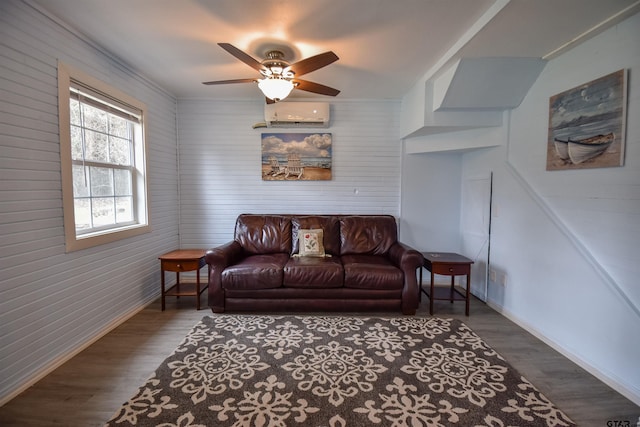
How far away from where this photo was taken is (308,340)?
2.49 metres

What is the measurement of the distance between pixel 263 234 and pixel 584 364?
329 centimetres

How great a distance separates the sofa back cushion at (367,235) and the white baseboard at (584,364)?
1.50 m

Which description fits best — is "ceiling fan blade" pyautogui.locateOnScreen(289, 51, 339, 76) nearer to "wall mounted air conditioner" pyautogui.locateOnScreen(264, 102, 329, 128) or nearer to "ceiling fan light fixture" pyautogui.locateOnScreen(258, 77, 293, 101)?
"ceiling fan light fixture" pyautogui.locateOnScreen(258, 77, 293, 101)

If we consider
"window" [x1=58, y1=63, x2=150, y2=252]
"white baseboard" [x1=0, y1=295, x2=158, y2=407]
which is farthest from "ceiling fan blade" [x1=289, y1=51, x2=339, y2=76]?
"white baseboard" [x1=0, y1=295, x2=158, y2=407]

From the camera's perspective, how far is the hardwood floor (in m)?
1.68

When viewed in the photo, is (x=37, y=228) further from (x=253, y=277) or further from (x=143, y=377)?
(x=253, y=277)

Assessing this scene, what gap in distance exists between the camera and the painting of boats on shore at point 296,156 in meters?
3.97

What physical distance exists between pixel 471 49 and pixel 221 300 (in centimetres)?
334

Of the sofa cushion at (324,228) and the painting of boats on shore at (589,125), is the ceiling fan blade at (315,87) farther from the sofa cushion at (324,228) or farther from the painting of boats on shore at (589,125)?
the painting of boats on shore at (589,125)

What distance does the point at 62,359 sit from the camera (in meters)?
2.18

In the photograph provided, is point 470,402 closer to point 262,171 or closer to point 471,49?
point 471,49

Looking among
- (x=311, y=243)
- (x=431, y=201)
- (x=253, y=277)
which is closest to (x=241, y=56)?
(x=253, y=277)

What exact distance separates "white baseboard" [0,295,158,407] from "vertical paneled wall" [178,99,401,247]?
139cm

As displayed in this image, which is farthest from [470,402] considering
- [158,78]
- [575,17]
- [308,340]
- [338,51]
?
[158,78]
